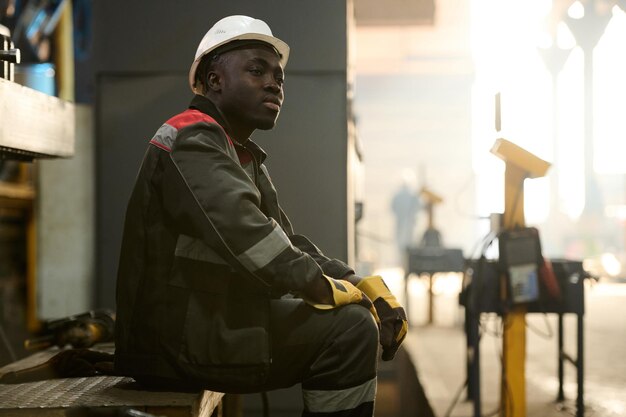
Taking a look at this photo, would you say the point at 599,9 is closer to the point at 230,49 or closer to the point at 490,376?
the point at 490,376

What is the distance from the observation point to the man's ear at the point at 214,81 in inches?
89.6

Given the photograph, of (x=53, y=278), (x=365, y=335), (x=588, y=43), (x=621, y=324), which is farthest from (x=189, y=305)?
(x=588, y=43)

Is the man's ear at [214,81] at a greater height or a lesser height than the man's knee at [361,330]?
greater

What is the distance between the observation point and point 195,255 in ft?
6.70

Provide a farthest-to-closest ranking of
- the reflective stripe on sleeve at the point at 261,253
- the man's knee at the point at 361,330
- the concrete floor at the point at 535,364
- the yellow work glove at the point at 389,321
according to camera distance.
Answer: the concrete floor at the point at 535,364 < the yellow work glove at the point at 389,321 < the man's knee at the point at 361,330 < the reflective stripe on sleeve at the point at 261,253

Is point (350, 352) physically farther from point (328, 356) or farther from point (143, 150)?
point (143, 150)

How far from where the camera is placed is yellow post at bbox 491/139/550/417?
3.45 meters

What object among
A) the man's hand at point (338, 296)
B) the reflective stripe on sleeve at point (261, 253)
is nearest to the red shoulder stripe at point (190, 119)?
the reflective stripe on sleeve at point (261, 253)

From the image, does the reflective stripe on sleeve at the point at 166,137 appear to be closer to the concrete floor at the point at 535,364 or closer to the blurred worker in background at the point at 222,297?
the blurred worker in background at the point at 222,297

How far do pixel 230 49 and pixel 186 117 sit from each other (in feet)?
0.99

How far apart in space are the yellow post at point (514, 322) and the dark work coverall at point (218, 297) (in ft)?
5.45

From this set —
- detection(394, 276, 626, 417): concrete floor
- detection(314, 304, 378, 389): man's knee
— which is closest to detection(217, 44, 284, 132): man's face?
detection(314, 304, 378, 389): man's knee

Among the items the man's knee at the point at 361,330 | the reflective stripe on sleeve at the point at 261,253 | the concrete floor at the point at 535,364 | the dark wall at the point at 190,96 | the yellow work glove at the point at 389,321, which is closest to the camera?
the reflective stripe on sleeve at the point at 261,253

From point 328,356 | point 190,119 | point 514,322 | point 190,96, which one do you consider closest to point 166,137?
point 190,119
